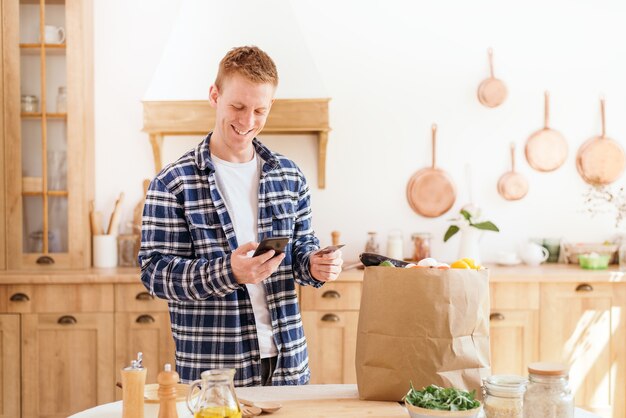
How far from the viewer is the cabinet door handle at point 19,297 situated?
326 cm

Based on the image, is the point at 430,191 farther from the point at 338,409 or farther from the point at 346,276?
the point at 338,409

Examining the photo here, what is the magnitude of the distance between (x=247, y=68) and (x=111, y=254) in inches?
77.7

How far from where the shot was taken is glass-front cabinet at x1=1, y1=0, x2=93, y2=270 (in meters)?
3.44

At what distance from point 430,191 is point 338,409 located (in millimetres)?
2346

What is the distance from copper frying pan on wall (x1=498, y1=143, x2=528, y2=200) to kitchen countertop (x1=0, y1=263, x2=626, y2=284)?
1.51 feet

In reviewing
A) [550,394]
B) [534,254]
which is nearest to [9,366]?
[534,254]

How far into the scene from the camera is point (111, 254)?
140 inches

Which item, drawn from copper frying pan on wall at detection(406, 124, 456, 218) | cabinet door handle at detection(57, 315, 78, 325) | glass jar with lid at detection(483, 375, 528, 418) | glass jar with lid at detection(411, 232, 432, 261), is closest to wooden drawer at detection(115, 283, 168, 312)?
cabinet door handle at detection(57, 315, 78, 325)

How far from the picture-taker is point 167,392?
4.45ft

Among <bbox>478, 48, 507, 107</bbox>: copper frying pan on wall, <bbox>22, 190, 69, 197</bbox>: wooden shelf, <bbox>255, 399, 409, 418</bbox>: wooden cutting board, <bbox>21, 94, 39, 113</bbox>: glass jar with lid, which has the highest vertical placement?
<bbox>478, 48, 507, 107</bbox>: copper frying pan on wall

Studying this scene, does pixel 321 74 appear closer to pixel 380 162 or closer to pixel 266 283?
pixel 380 162

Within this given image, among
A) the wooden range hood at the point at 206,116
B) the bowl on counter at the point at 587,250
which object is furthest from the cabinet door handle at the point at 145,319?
the bowl on counter at the point at 587,250

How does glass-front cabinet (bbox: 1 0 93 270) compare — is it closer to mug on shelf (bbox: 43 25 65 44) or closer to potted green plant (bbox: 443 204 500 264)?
mug on shelf (bbox: 43 25 65 44)

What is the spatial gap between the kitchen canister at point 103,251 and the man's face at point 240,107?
179 centimetres
